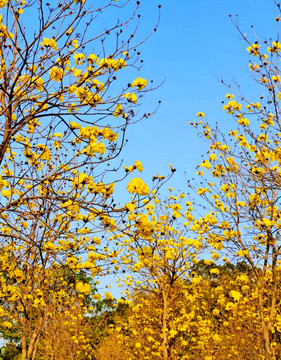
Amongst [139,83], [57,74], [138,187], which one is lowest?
[138,187]

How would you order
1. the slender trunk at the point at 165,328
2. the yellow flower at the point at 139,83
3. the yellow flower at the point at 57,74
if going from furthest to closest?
the slender trunk at the point at 165,328 → the yellow flower at the point at 57,74 → the yellow flower at the point at 139,83

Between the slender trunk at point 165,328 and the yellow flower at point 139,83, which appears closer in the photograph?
the yellow flower at point 139,83

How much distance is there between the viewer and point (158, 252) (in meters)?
11.6

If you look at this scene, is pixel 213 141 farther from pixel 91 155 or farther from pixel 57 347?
pixel 57 347

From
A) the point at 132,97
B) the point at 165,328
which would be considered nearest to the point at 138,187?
the point at 132,97

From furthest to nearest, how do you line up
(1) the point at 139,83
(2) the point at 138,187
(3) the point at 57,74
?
(3) the point at 57,74
(1) the point at 139,83
(2) the point at 138,187

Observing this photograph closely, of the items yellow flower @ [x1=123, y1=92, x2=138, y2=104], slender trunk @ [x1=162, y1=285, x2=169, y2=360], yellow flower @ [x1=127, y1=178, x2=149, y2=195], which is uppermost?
yellow flower @ [x1=123, y1=92, x2=138, y2=104]

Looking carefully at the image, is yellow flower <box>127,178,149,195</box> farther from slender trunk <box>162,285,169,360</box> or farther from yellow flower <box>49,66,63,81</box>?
slender trunk <box>162,285,169,360</box>

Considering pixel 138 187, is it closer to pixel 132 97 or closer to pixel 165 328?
pixel 132 97

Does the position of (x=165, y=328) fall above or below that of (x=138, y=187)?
below

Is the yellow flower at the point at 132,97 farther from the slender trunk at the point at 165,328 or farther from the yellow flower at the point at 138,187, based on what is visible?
the slender trunk at the point at 165,328

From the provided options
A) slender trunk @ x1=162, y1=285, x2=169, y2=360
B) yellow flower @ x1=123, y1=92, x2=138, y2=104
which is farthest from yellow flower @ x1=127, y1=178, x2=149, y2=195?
slender trunk @ x1=162, y1=285, x2=169, y2=360

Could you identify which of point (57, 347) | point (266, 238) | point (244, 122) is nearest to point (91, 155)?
point (244, 122)

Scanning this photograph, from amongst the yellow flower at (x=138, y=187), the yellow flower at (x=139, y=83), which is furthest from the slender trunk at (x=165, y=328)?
the yellow flower at (x=139, y=83)
